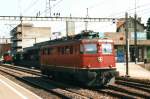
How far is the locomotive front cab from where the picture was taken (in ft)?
73.2

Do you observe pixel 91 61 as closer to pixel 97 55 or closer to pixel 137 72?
pixel 97 55

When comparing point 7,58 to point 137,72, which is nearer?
point 137,72

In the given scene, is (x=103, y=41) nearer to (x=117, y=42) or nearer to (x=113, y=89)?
(x=113, y=89)

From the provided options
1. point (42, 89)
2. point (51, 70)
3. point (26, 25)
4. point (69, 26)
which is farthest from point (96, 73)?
point (26, 25)

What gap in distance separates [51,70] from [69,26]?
109ft

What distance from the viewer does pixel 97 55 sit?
22.5 meters

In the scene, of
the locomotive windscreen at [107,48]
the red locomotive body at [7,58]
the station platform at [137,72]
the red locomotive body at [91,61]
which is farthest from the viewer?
the red locomotive body at [7,58]

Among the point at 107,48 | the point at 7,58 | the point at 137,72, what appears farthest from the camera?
the point at 7,58

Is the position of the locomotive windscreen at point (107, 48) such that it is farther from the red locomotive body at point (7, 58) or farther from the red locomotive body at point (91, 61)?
the red locomotive body at point (7, 58)

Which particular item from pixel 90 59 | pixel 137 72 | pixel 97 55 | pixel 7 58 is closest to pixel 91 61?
pixel 90 59

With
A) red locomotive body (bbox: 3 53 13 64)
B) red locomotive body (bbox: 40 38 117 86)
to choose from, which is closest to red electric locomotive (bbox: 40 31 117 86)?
red locomotive body (bbox: 40 38 117 86)

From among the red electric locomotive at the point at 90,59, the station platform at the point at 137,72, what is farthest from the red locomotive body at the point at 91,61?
the station platform at the point at 137,72

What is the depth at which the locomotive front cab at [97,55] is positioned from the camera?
878 inches

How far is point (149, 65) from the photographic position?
53.4m
